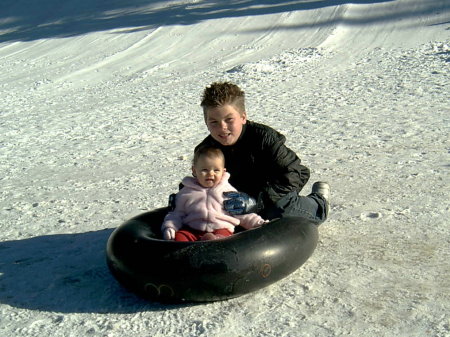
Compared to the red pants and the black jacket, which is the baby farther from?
the black jacket

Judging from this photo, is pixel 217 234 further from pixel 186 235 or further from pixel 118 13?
pixel 118 13

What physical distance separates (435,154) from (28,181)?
10.5 ft

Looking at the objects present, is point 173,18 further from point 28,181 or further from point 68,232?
point 68,232

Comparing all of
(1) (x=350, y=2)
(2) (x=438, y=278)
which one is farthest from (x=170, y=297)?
(1) (x=350, y=2)

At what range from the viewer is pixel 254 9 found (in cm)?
1253

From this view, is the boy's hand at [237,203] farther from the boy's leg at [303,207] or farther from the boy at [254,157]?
the boy's leg at [303,207]

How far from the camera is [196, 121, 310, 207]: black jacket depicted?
383cm

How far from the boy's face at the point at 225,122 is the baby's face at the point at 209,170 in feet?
0.65

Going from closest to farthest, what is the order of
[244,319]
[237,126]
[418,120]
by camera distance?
[244,319]
[237,126]
[418,120]

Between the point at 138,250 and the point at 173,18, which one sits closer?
the point at 138,250

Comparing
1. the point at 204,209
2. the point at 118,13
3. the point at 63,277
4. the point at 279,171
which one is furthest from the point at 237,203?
the point at 118,13

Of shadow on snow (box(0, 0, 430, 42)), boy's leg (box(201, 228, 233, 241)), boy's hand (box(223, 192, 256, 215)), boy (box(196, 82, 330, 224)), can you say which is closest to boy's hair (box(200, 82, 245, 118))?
boy (box(196, 82, 330, 224))

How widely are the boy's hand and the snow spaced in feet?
1.41

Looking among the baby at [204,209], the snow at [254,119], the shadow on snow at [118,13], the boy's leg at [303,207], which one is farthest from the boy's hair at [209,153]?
the shadow on snow at [118,13]
